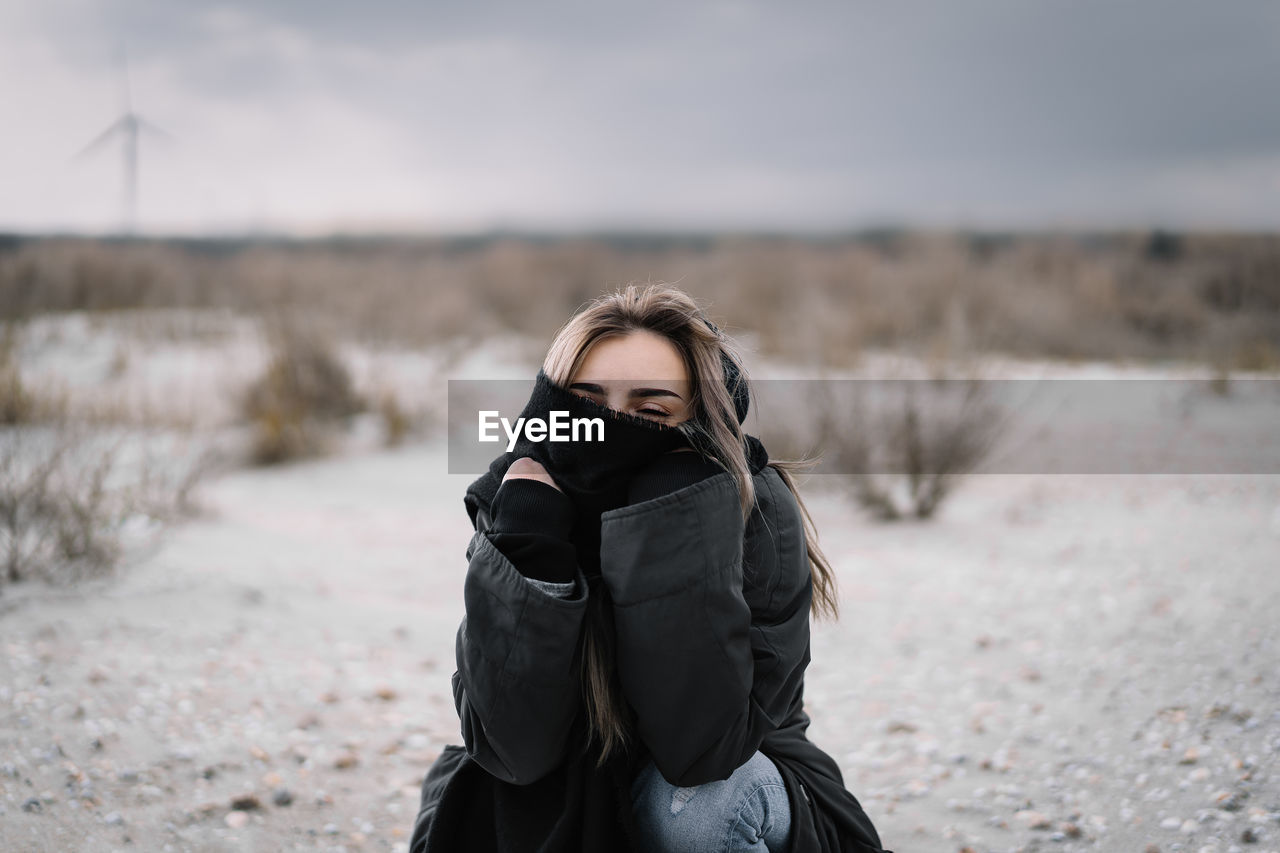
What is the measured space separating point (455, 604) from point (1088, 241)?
2643 cm

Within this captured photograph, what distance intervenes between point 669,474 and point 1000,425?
Answer: 6848 mm

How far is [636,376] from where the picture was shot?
208 cm

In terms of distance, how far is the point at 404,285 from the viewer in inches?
779

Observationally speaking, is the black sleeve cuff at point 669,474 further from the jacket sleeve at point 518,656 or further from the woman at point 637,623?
the jacket sleeve at point 518,656

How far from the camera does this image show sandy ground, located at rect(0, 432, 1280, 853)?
296 cm

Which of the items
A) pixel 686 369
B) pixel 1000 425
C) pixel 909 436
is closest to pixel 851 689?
pixel 686 369

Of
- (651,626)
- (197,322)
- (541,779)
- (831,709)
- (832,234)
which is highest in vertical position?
(832,234)

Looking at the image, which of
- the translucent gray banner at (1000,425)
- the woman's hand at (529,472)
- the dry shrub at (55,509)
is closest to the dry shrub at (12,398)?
the dry shrub at (55,509)

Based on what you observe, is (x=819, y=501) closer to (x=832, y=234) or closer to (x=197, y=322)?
(x=197, y=322)

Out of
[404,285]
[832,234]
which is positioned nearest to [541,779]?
[404,285]

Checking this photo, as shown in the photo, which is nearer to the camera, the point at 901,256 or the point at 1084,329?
the point at 1084,329

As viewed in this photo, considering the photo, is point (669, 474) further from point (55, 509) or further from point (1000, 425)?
point (1000, 425)

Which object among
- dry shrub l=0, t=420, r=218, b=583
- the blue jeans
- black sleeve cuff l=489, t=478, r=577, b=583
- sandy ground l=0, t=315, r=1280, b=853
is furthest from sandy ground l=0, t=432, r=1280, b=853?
black sleeve cuff l=489, t=478, r=577, b=583

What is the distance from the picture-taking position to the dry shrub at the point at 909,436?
7.55 metres
